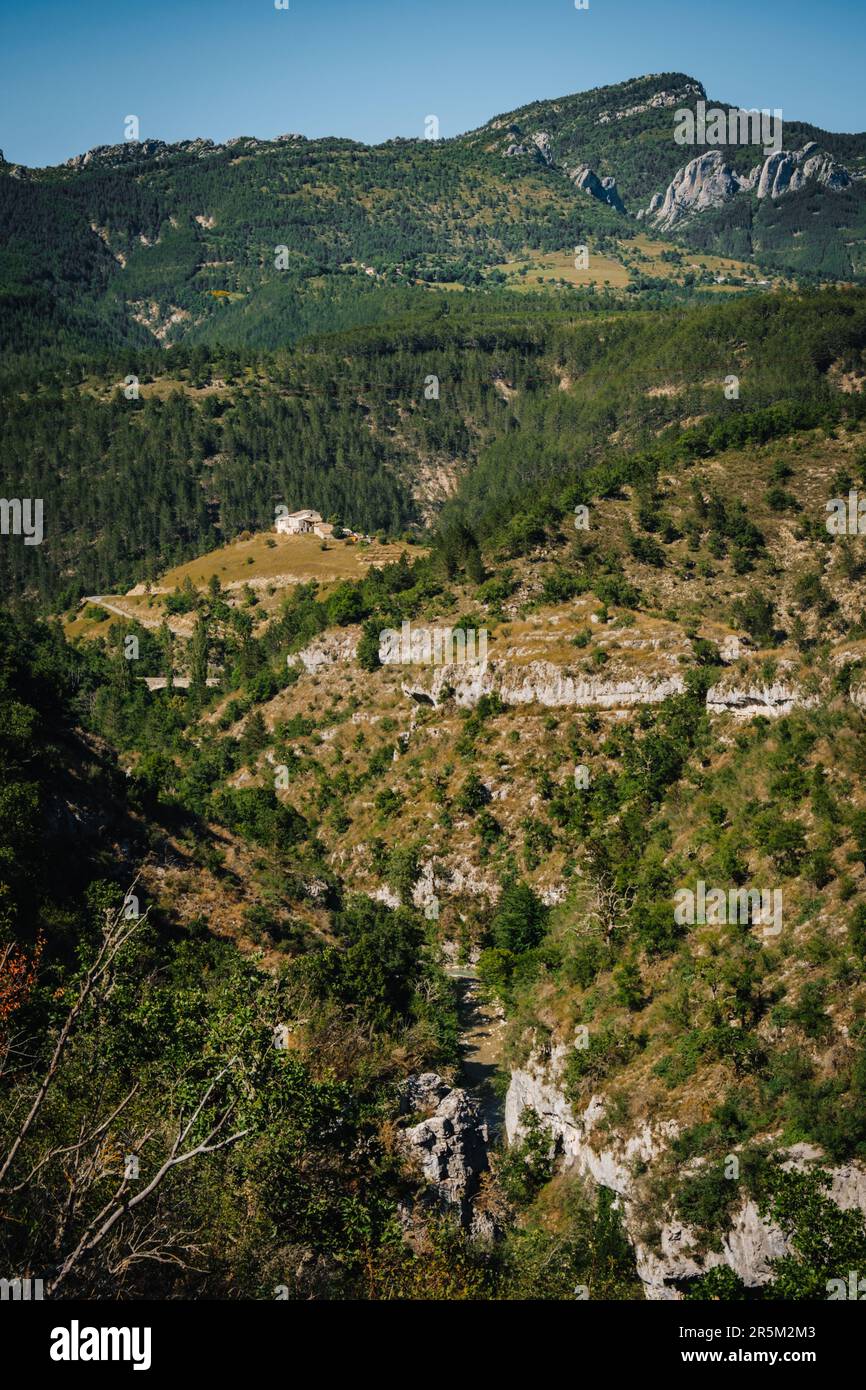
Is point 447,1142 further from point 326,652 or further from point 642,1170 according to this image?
point 326,652

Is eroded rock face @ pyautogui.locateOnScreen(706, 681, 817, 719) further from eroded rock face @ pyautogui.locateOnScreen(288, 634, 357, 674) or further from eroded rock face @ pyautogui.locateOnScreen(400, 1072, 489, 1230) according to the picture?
eroded rock face @ pyautogui.locateOnScreen(288, 634, 357, 674)

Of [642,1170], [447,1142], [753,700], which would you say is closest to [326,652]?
[753,700]

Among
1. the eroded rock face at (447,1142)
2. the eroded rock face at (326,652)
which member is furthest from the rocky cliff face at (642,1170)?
the eroded rock face at (326,652)

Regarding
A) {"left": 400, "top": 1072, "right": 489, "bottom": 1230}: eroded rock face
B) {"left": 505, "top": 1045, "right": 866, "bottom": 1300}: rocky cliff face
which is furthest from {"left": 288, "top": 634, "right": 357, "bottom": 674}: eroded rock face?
{"left": 400, "top": 1072, "right": 489, "bottom": 1230}: eroded rock face

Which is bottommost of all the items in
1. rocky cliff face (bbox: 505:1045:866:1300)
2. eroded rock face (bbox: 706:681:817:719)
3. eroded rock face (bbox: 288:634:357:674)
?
rocky cliff face (bbox: 505:1045:866:1300)

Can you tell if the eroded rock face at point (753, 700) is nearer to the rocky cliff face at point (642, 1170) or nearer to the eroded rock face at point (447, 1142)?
the rocky cliff face at point (642, 1170)
